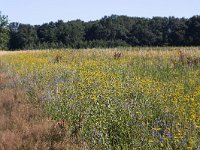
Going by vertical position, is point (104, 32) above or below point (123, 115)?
above

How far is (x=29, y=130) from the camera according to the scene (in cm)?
658

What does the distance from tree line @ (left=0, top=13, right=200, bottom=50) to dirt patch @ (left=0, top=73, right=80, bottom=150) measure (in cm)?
6730

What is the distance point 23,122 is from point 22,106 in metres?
1.31

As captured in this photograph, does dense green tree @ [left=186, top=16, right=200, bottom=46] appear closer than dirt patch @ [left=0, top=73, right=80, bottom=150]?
No

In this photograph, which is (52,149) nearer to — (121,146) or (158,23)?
(121,146)

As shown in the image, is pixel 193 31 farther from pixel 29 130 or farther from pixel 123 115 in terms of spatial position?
pixel 29 130

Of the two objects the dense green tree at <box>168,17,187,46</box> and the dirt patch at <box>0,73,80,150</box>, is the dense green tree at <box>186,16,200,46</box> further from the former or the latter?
the dirt patch at <box>0,73,80,150</box>

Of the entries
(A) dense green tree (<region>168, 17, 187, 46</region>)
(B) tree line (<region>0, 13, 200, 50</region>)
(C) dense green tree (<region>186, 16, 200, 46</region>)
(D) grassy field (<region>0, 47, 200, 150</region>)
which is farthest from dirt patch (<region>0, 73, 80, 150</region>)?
(B) tree line (<region>0, 13, 200, 50</region>)

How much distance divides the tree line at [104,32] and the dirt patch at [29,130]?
67.3 m

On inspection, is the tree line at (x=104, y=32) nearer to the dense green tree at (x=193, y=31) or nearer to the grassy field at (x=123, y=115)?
the dense green tree at (x=193, y=31)

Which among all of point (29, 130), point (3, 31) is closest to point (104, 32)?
point (3, 31)

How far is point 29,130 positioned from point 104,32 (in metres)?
92.5

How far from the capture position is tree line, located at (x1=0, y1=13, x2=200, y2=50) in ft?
259

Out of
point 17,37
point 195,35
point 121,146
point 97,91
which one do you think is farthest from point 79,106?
point 17,37
